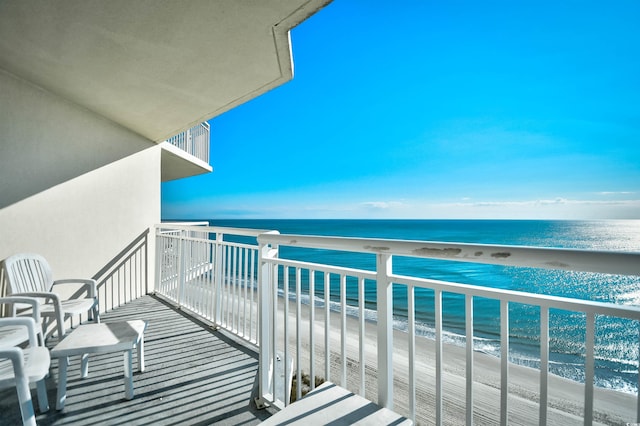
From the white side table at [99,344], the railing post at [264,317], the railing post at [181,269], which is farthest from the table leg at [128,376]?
the railing post at [181,269]

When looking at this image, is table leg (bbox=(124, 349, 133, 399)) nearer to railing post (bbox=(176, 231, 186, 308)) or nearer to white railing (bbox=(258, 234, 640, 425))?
white railing (bbox=(258, 234, 640, 425))

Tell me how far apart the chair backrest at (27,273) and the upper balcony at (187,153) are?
3.13 meters

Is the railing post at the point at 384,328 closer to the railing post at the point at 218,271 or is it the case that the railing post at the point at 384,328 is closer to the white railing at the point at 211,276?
the white railing at the point at 211,276

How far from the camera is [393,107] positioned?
34.5 meters

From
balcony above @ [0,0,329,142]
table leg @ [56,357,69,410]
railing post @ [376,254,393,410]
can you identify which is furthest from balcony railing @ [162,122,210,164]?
railing post @ [376,254,393,410]

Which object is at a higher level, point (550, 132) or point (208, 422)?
point (550, 132)

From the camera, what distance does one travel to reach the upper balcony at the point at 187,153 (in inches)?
260

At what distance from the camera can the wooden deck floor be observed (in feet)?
6.32

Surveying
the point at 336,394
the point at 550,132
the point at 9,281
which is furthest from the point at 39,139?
the point at 550,132

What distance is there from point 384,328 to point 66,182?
4218mm

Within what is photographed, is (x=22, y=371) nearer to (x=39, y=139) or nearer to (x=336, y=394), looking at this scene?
(x=336, y=394)

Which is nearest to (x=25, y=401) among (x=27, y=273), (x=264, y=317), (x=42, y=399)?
(x=42, y=399)

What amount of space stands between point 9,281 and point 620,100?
49.5 metres

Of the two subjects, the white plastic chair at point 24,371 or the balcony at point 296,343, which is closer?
the balcony at point 296,343
